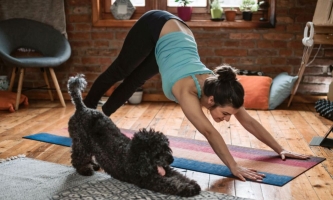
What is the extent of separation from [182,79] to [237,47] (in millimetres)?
2387

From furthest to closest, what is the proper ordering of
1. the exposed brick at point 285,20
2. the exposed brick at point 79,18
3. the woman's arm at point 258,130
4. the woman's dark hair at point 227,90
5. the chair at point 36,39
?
the exposed brick at point 79,18 < the exposed brick at point 285,20 < the chair at point 36,39 < the woman's arm at point 258,130 < the woman's dark hair at point 227,90

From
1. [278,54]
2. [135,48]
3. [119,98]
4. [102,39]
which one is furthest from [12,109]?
[278,54]

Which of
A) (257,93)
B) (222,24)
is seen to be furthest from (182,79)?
(222,24)

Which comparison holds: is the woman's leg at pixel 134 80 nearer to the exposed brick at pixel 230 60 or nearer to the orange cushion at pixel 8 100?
the orange cushion at pixel 8 100

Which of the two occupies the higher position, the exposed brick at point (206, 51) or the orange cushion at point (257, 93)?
the exposed brick at point (206, 51)

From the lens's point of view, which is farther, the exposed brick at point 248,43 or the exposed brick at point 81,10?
the exposed brick at point 81,10

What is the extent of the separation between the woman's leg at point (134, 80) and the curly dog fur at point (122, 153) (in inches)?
21.5

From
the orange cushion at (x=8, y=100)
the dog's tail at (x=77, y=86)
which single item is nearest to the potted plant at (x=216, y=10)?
the orange cushion at (x=8, y=100)

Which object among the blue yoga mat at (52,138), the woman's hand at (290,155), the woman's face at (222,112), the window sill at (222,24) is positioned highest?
the window sill at (222,24)

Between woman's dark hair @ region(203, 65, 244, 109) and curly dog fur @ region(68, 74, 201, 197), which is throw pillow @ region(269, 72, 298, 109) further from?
curly dog fur @ region(68, 74, 201, 197)

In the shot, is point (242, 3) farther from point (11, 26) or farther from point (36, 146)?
point (36, 146)

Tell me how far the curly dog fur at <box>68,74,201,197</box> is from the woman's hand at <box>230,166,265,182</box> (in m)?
0.31

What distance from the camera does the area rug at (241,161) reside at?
209 cm

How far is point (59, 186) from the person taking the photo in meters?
1.90
